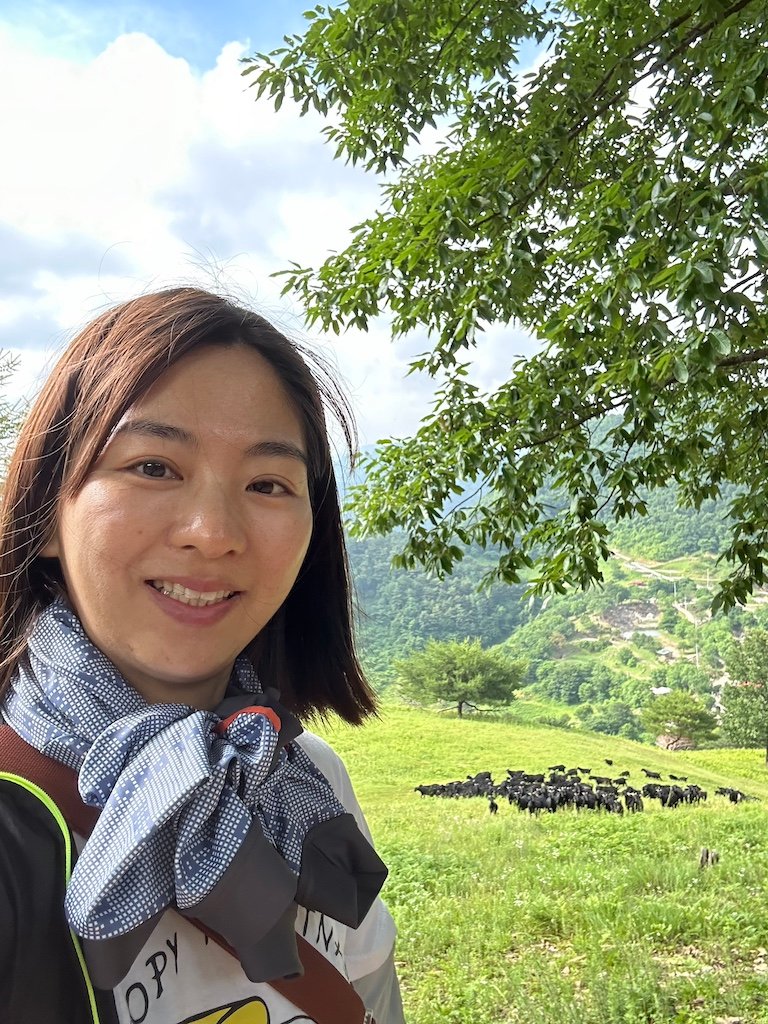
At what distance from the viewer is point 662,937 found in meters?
3.42

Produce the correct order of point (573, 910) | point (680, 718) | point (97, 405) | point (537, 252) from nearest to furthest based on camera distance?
point (97, 405) → point (537, 252) → point (573, 910) → point (680, 718)

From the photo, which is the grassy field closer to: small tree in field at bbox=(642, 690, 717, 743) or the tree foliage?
the tree foliage

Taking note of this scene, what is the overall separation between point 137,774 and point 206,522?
0.57 feet

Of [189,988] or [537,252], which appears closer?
[189,988]

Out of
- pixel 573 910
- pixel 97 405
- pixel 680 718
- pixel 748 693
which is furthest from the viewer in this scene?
pixel 680 718

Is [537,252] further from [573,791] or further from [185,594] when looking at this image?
[573,791]

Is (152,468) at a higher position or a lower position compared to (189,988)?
higher

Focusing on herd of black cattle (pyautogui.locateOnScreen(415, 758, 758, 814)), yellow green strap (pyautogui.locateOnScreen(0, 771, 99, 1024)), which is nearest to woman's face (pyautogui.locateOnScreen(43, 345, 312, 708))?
yellow green strap (pyautogui.locateOnScreen(0, 771, 99, 1024))

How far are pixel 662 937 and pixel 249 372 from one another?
140 inches

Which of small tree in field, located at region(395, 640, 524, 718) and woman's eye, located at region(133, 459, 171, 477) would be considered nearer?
woman's eye, located at region(133, 459, 171, 477)

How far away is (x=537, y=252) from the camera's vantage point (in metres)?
2.39

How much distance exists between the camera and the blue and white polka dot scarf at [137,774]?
1.68 feet

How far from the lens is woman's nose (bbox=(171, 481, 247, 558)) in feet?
1.92

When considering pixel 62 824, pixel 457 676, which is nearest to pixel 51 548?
pixel 62 824
